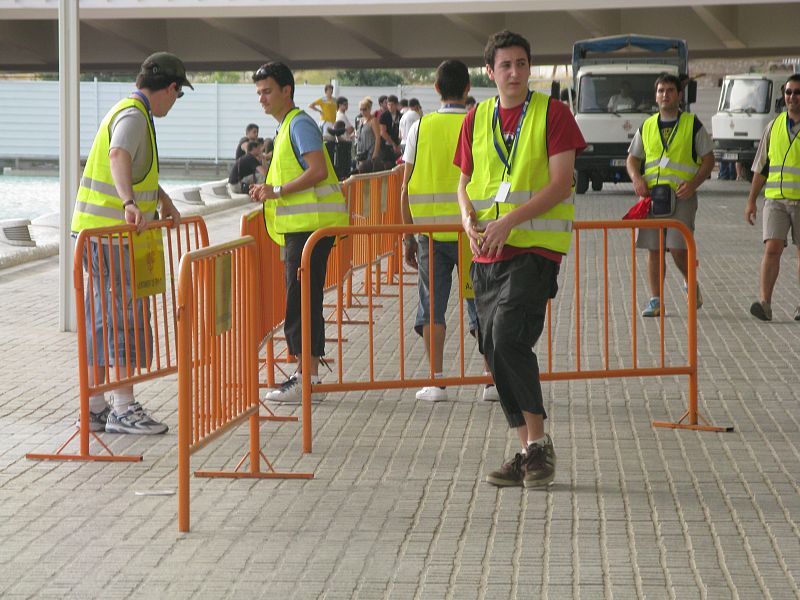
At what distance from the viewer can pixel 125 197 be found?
24.5 ft

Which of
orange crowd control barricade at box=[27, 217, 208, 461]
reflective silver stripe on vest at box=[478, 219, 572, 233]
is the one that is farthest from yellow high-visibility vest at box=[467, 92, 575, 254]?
orange crowd control barricade at box=[27, 217, 208, 461]

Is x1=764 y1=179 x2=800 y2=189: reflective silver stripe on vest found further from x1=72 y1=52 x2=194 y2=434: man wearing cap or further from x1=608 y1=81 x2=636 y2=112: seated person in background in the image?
x1=608 y1=81 x2=636 y2=112: seated person in background

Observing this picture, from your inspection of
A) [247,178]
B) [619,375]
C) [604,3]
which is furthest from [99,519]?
[604,3]

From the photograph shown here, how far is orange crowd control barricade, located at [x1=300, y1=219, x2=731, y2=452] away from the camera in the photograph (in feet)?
25.0

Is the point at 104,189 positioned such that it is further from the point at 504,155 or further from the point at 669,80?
the point at 669,80

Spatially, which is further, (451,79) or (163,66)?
(451,79)

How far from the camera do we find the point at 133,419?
25.2 ft

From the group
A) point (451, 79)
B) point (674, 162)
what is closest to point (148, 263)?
point (451, 79)

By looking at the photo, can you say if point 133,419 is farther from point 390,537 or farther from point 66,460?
point 390,537

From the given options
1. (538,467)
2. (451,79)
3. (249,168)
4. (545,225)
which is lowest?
(538,467)

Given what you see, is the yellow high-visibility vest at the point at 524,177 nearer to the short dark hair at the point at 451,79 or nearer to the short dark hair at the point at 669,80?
the short dark hair at the point at 451,79

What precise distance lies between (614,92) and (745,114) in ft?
21.8

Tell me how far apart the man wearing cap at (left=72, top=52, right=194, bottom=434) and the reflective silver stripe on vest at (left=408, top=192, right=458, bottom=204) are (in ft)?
5.19

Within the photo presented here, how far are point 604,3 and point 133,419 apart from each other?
1116 inches
